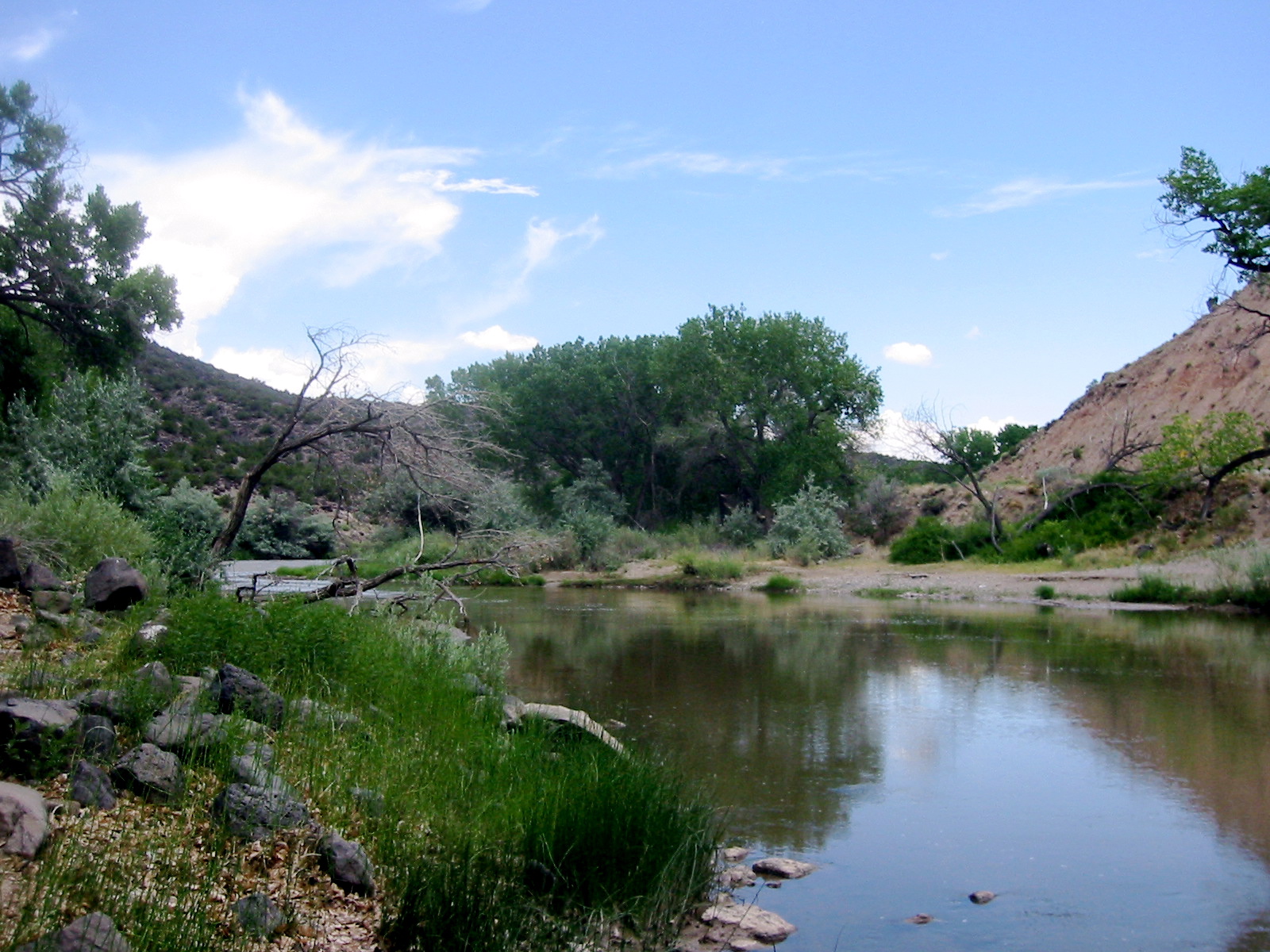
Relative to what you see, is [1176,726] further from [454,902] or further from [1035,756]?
[454,902]

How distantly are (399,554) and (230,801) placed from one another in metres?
13.4

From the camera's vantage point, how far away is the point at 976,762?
35.3ft

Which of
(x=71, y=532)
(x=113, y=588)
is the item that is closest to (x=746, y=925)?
(x=113, y=588)

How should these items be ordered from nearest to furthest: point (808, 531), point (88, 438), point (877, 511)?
1. point (88, 438)
2. point (808, 531)
3. point (877, 511)

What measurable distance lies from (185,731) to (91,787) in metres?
0.99

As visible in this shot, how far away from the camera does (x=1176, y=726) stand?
39.5 feet

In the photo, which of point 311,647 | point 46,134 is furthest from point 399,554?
point 311,647

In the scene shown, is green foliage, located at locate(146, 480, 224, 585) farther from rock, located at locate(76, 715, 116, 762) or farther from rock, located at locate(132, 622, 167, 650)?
rock, located at locate(76, 715, 116, 762)

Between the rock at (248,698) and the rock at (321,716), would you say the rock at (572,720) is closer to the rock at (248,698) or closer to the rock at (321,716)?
the rock at (321,716)

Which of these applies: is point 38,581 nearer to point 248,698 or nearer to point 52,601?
point 52,601

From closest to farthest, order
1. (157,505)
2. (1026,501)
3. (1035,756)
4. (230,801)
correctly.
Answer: (230,801) → (1035,756) → (157,505) → (1026,501)

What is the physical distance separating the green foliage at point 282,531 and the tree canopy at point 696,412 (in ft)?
35.6

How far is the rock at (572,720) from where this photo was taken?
9016mm

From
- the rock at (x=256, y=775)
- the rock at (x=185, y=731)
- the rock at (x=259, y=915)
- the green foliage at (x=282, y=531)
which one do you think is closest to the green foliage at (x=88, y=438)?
the green foliage at (x=282, y=531)
